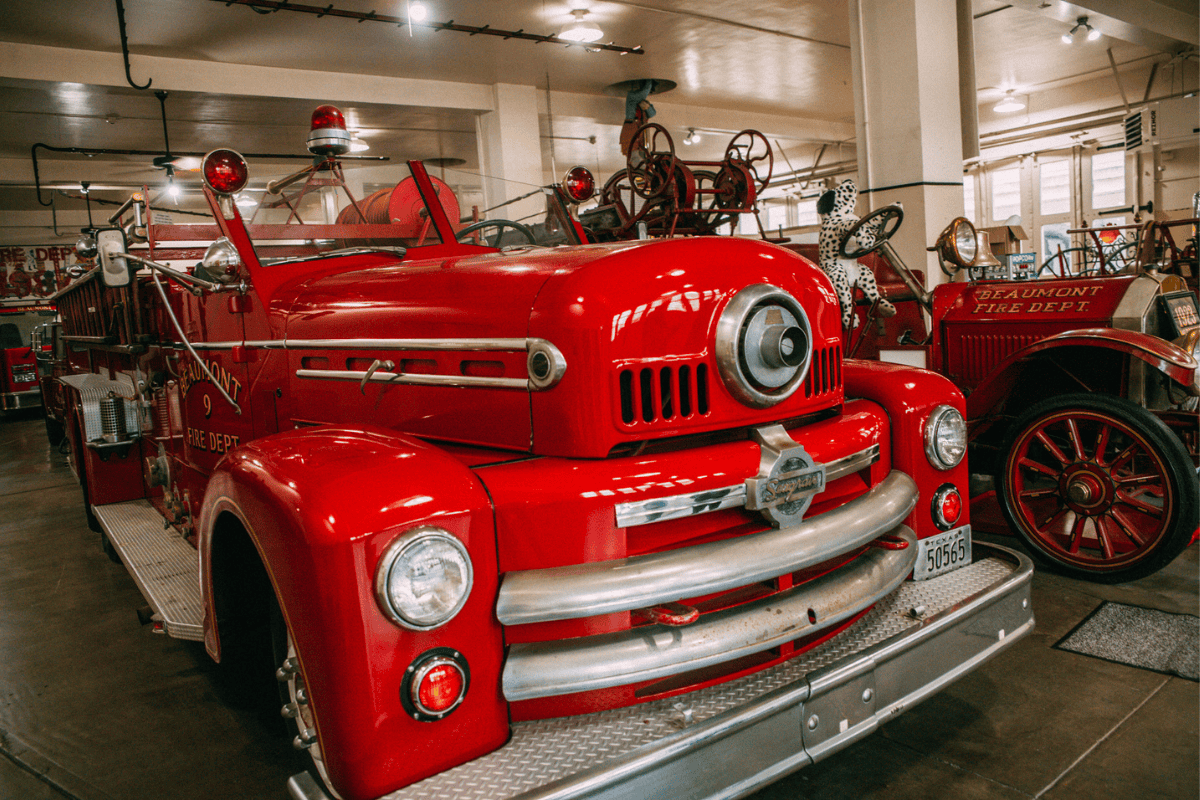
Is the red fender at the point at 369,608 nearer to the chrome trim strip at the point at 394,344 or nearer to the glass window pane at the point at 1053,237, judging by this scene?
the chrome trim strip at the point at 394,344

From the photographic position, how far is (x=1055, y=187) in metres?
15.2

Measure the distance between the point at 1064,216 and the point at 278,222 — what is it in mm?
15921

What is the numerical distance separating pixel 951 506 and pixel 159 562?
2.71 meters

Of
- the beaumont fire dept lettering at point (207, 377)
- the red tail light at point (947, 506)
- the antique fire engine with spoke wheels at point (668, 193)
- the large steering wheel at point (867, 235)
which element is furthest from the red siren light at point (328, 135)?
the antique fire engine with spoke wheels at point (668, 193)

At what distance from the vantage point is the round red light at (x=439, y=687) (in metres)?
1.37

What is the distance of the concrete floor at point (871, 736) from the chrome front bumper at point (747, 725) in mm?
351

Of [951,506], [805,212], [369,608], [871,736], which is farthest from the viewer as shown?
[805,212]

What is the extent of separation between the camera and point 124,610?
3461 millimetres

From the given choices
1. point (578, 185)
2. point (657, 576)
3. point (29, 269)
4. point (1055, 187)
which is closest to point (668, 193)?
point (578, 185)

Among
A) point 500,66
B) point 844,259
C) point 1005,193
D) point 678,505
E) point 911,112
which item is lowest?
point 678,505

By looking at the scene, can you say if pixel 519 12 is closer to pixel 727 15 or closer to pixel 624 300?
pixel 727 15

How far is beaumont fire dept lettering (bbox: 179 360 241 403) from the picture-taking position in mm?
2725

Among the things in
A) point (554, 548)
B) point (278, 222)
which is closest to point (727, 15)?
point (278, 222)

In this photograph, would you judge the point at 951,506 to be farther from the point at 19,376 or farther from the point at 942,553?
the point at 19,376
